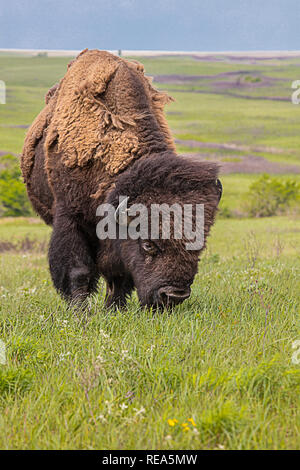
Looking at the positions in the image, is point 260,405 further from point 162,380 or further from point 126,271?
point 126,271

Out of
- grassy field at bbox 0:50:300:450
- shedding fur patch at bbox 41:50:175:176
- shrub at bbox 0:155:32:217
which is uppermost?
shedding fur patch at bbox 41:50:175:176

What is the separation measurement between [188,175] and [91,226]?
1.49m

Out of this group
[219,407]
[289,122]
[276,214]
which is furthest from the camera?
[289,122]

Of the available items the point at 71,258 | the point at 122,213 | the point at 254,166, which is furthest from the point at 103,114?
the point at 254,166

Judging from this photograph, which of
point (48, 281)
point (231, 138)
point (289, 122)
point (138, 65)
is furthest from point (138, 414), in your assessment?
point (289, 122)

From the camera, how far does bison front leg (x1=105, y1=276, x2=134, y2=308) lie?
6635 millimetres

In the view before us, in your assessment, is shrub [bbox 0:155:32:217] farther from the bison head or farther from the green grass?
the bison head

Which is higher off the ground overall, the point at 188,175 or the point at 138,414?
the point at 188,175

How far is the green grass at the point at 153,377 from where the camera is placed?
10.3 feet

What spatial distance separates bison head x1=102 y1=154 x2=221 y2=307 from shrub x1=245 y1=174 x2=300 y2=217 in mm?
16218

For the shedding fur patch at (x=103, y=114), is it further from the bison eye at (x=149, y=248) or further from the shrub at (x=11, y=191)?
the shrub at (x=11, y=191)

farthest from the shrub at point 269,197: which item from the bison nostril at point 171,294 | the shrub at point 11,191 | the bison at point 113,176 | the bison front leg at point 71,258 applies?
the bison nostril at point 171,294

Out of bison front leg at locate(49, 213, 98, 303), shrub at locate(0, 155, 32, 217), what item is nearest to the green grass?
bison front leg at locate(49, 213, 98, 303)

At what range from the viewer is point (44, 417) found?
3379mm
